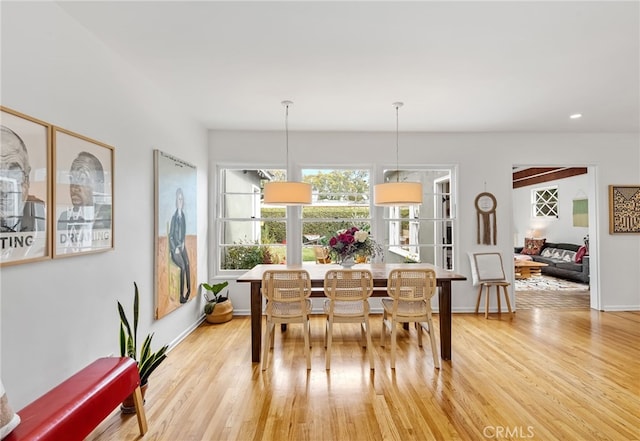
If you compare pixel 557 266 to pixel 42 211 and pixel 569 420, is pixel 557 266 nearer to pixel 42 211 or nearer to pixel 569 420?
pixel 569 420

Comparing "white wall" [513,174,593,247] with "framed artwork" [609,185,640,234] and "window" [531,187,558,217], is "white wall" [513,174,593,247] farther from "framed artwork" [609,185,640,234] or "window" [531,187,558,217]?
"framed artwork" [609,185,640,234]

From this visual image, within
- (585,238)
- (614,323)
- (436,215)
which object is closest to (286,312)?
(436,215)

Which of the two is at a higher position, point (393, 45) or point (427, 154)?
point (393, 45)

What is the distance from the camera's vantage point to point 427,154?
4672mm

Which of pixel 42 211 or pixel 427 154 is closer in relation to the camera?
pixel 42 211

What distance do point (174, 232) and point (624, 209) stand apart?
6253mm

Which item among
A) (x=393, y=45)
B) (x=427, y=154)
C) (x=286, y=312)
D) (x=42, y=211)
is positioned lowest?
(x=286, y=312)

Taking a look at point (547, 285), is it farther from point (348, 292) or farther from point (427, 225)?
point (348, 292)

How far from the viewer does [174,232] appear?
11.0ft

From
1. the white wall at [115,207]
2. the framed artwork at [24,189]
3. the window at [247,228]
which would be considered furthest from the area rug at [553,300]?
the framed artwork at [24,189]

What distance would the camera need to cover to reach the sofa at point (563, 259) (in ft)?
21.0

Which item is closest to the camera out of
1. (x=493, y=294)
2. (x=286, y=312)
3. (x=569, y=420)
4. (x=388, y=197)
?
(x=569, y=420)

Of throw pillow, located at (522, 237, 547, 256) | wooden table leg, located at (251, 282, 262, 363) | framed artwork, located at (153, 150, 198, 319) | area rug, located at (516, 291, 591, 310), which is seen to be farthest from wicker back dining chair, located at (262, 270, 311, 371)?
throw pillow, located at (522, 237, 547, 256)

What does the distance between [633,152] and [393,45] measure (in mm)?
4783
